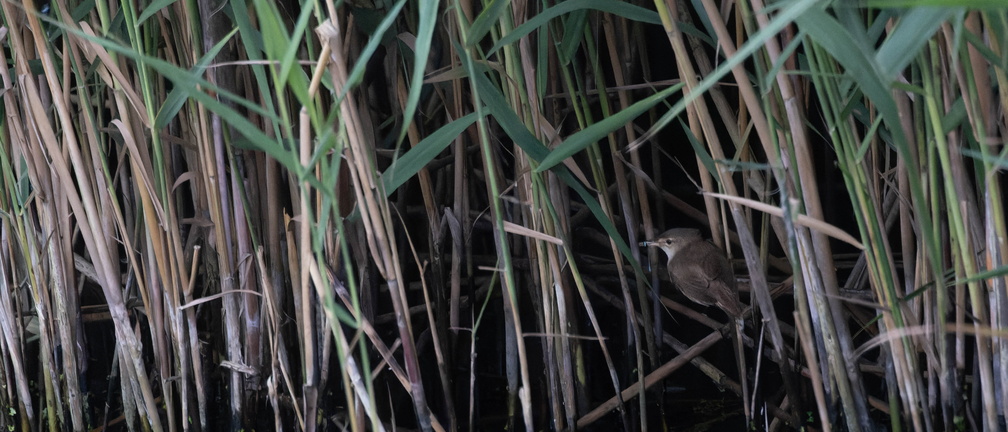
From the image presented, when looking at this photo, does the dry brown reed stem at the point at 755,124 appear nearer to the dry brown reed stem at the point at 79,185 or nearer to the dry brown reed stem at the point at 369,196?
the dry brown reed stem at the point at 369,196

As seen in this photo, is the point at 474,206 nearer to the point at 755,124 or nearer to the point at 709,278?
the point at 709,278

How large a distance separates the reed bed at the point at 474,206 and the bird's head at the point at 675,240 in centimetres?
12

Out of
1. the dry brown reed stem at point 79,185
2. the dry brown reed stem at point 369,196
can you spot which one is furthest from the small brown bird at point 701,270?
the dry brown reed stem at point 79,185

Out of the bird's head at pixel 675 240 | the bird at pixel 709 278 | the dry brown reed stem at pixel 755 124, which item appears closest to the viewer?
the dry brown reed stem at pixel 755 124

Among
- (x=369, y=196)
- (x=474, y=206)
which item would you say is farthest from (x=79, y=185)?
(x=474, y=206)

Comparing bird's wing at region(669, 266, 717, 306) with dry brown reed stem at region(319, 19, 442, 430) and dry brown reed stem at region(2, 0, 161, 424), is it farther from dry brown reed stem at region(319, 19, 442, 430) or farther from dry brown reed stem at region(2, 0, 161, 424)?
dry brown reed stem at region(2, 0, 161, 424)

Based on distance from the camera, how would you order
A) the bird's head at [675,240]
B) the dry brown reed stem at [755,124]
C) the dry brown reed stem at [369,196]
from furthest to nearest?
the bird's head at [675,240] < the dry brown reed stem at [755,124] < the dry brown reed stem at [369,196]

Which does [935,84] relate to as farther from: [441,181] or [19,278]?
[19,278]

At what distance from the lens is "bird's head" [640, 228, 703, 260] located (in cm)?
172

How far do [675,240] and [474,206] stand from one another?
52 centimetres

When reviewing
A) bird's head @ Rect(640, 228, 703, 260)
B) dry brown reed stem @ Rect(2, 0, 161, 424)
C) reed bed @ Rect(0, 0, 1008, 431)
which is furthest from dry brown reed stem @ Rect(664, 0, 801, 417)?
dry brown reed stem @ Rect(2, 0, 161, 424)

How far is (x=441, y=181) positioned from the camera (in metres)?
1.93

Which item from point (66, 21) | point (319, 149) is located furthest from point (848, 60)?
point (66, 21)

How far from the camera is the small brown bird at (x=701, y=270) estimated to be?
1568mm
